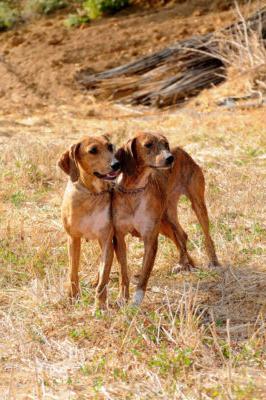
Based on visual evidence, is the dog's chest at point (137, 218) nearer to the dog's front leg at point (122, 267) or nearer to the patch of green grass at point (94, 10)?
the dog's front leg at point (122, 267)

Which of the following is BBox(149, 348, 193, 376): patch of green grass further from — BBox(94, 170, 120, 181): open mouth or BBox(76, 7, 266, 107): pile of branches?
BBox(76, 7, 266, 107): pile of branches

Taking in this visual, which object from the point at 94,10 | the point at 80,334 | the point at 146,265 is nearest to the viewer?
the point at 80,334

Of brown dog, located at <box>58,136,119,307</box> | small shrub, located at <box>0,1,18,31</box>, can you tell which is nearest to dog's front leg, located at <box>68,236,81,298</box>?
brown dog, located at <box>58,136,119,307</box>

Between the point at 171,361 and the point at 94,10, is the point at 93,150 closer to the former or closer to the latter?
the point at 171,361

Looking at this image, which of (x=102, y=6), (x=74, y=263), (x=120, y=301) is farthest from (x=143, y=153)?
(x=102, y=6)

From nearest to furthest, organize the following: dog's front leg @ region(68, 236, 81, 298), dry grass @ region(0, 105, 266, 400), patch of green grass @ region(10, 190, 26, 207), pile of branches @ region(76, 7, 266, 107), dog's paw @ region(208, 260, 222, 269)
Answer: dry grass @ region(0, 105, 266, 400), dog's front leg @ region(68, 236, 81, 298), dog's paw @ region(208, 260, 222, 269), patch of green grass @ region(10, 190, 26, 207), pile of branches @ region(76, 7, 266, 107)

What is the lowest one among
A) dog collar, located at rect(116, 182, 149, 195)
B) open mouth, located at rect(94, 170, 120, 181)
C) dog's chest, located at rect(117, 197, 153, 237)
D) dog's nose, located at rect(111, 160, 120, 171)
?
dog's chest, located at rect(117, 197, 153, 237)

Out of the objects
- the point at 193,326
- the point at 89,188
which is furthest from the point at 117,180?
the point at 193,326

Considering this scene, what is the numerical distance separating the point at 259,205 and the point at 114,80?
8.97 m

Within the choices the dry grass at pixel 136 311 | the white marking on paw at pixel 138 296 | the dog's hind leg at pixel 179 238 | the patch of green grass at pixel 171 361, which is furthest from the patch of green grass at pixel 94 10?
the patch of green grass at pixel 171 361

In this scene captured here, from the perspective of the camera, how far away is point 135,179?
22.9 ft

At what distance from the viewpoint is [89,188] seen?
690 cm

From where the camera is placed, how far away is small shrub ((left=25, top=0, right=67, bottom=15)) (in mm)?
21547

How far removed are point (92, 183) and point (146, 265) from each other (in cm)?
79
